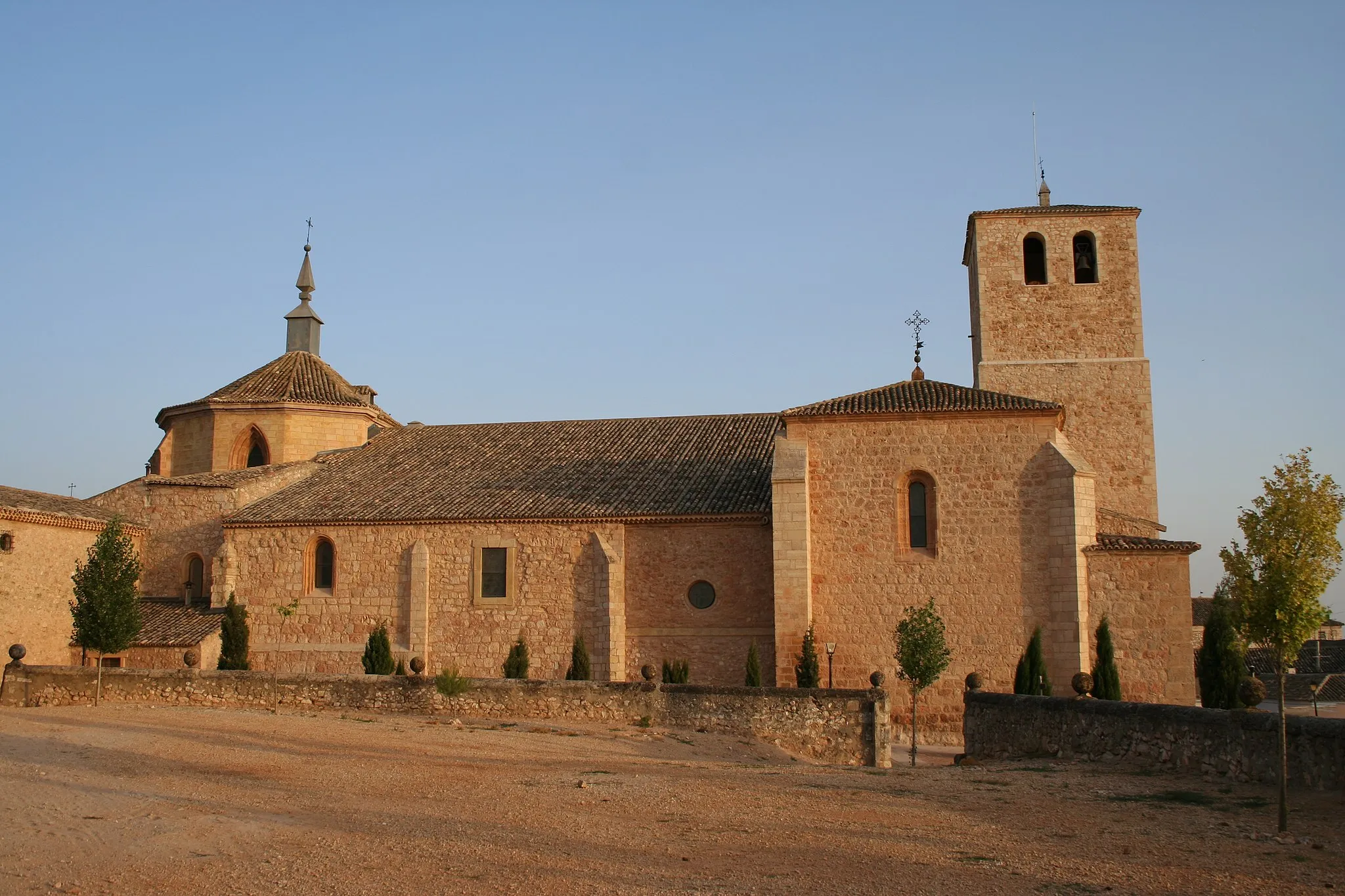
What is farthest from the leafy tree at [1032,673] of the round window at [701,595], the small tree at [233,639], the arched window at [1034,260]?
the small tree at [233,639]

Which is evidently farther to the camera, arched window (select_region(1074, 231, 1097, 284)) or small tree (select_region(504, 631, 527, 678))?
arched window (select_region(1074, 231, 1097, 284))

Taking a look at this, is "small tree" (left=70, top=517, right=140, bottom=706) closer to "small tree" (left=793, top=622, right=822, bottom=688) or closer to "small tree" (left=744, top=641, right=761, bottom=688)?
"small tree" (left=744, top=641, right=761, bottom=688)

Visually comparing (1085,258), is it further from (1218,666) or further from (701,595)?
(701,595)

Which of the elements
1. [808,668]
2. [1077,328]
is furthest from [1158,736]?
[1077,328]

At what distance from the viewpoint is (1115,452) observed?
30.5 meters

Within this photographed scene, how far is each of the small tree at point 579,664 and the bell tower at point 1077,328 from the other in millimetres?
13507

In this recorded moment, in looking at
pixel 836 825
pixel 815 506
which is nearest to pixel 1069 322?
pixel 815 506

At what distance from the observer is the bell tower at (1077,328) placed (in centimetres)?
3055

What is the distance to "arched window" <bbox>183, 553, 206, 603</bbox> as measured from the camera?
100 feet

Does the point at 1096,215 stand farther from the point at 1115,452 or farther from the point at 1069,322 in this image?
the point at 1115,452

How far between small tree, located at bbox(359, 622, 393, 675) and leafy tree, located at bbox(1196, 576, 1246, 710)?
1746 cm

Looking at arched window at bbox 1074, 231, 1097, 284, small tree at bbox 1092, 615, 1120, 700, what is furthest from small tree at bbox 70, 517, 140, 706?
arched window at bbox 1074, 231, 1097, 284

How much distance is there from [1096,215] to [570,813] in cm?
2642

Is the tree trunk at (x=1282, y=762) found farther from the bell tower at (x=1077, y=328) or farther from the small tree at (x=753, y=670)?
the bell tower at (x=1077, y=328)
